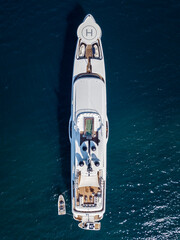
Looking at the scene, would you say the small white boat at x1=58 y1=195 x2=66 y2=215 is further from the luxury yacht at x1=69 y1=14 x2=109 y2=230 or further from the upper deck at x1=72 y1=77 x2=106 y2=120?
the upper deck at x1=72 y1=77 x2=106 y2=120

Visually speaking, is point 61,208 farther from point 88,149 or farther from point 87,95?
point 87,95

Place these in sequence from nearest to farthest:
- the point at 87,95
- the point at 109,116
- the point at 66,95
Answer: the point at 87,95, the point at 109,116, the point at 66,95

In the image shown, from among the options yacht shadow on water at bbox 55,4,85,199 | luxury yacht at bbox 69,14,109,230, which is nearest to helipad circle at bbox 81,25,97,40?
yacht shadow on water at bbox 55,4,85,199

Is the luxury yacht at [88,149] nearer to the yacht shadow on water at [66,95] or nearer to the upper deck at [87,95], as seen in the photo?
the upper deck at [87,95]

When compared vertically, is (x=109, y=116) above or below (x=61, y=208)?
above

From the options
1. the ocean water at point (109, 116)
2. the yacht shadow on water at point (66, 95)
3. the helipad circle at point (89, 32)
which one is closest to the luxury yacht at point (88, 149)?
the yacht shadow on water at point (66, 95)

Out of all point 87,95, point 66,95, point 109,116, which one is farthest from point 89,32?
point 109,116
